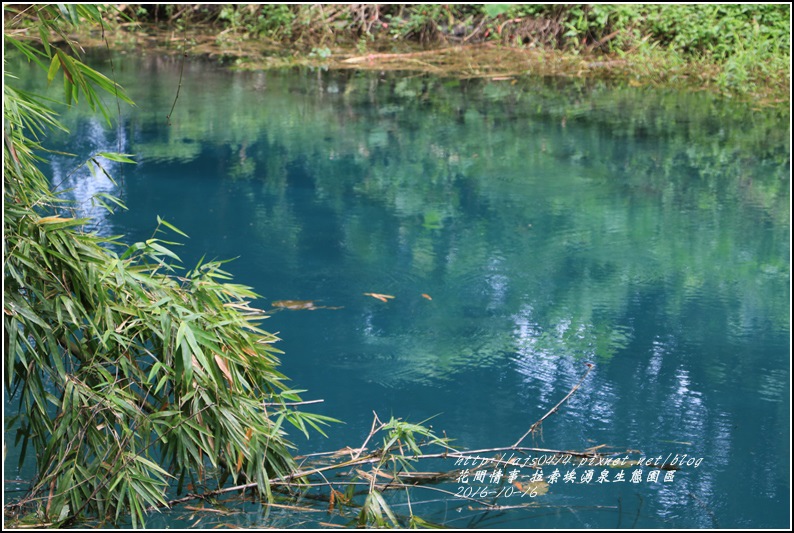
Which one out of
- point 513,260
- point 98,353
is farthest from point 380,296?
point 98,353

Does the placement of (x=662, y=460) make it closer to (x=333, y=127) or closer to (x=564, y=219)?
(x=564, y=219)

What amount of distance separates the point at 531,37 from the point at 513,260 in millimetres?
5319

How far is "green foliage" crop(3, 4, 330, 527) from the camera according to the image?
1732mm

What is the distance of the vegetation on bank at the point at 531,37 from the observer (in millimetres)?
7617

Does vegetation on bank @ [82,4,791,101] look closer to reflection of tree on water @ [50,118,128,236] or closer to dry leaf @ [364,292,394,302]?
reflection of tree on water @ [50,118,128,236]

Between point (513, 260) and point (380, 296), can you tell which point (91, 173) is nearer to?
point (380, 296)

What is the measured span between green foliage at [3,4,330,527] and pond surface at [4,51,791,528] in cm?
19

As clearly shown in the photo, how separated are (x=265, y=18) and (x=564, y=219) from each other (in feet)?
19.0

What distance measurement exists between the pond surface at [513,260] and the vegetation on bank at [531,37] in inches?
37.1

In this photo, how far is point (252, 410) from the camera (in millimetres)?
1950

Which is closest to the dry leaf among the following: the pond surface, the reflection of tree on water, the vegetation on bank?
the pond surface

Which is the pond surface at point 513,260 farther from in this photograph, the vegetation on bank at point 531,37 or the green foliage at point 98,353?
the vegetation on bank at point 531,37

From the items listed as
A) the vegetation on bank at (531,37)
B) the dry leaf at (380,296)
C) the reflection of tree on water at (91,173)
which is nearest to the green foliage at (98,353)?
the dry leaf at (380,296)

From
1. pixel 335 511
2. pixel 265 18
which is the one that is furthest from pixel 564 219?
pixel 265 18
